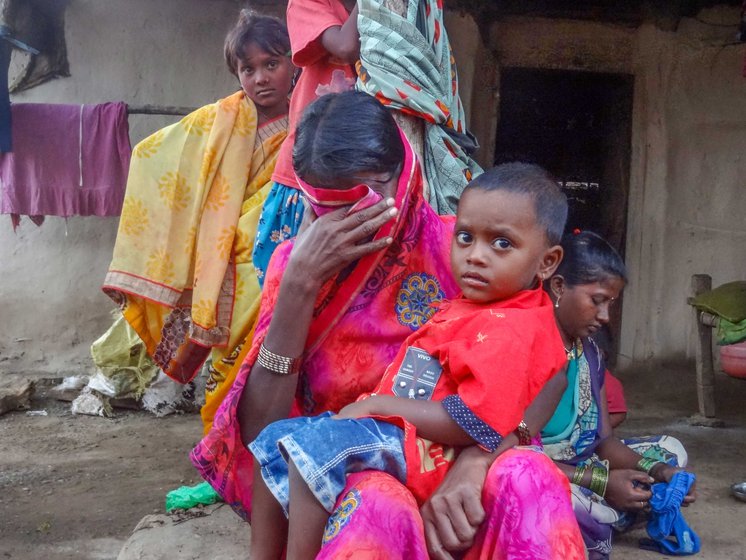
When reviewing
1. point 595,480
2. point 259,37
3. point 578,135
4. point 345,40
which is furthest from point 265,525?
point 578,135

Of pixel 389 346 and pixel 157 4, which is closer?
pixel 389 346

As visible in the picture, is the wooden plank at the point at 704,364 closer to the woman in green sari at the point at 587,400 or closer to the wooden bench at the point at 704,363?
the wooden bench at the point at 704,363

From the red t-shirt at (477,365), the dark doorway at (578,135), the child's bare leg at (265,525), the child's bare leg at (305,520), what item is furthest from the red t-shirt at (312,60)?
the dark doorway at (578,135)

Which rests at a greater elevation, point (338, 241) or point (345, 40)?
point (345, 40)

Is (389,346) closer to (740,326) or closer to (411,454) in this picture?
(411,454)

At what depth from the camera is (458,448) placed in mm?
1574

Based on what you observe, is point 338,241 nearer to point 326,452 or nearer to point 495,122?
point 326,452

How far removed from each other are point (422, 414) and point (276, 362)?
0.40 m

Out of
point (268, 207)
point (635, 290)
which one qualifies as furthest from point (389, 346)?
point (635, 290)

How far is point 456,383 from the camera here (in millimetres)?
1602

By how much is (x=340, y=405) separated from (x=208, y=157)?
1747 mm

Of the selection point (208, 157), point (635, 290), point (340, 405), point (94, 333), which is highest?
point (208, 157)

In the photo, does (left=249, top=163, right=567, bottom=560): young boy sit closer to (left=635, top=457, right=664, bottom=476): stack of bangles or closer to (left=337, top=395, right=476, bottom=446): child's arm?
(left=337, top=395, right=476, bottom=446): child's arm

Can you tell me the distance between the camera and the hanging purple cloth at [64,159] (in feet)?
16.9
